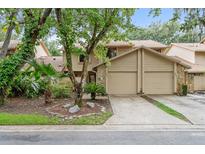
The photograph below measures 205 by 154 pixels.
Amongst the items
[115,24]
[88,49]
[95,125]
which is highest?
[115,24]

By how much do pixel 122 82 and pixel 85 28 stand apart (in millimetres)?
8538

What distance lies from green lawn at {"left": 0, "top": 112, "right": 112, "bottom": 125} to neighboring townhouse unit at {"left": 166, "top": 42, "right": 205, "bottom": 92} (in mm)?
15280

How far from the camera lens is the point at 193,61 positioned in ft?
92.8

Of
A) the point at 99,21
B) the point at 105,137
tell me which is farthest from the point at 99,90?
the point at 105,137

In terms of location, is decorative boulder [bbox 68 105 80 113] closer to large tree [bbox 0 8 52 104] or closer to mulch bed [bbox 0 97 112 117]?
mulch bed [bbox 0 97 112 117]

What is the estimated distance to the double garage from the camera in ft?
75.1

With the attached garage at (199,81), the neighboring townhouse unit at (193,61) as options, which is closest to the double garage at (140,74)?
the neighboring townhouse unit at (193,61)

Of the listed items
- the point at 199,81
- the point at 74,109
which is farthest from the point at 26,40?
the point at 199,81

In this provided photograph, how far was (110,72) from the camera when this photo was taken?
22938 millimetres

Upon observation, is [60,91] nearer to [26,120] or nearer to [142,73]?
[142,73]

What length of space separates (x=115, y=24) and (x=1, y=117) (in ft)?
23.8

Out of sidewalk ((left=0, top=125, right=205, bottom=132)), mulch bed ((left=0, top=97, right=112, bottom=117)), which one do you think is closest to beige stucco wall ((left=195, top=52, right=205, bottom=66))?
mulch bed ((left=0, top=97, right=112, bottom=117))

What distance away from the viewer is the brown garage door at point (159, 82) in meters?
23.1
